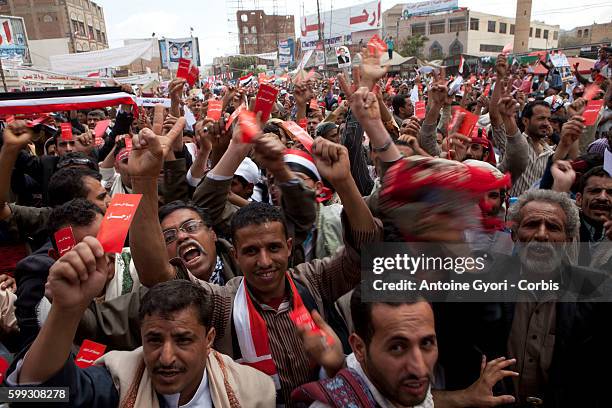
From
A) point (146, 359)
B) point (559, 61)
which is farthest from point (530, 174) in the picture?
point (559, 61)

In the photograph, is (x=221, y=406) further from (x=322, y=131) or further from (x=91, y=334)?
(x=322, y=131)

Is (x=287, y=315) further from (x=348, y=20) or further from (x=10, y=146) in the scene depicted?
(x=348, y=20)

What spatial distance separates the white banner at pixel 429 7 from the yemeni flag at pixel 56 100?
202ft

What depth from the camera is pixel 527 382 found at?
6.17 feet

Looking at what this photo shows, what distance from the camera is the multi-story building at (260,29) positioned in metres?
77.0

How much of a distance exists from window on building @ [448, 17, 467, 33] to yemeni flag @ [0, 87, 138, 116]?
60.3 meters

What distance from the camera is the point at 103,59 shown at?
17422 mm

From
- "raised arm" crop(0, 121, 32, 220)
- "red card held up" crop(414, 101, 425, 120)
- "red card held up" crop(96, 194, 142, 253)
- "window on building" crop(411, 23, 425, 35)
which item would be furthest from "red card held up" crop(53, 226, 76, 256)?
"window on building" crop(411, 23, 425, 35)

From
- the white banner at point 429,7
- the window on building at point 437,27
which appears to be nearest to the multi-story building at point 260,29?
the white banner at point 429,7

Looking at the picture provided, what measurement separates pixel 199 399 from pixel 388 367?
2.17 ft

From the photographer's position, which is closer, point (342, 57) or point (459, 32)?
point (342, 57)

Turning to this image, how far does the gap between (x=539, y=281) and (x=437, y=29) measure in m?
64.9

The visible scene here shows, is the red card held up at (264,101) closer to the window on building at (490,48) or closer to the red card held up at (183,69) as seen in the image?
the red card held up at (183,69)

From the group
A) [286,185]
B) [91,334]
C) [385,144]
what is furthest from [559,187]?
[91,334]
